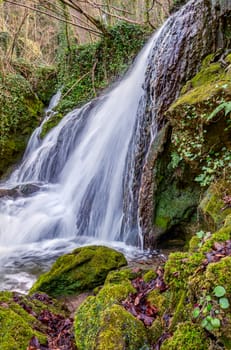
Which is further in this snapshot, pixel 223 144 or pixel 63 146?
pixel 63 146

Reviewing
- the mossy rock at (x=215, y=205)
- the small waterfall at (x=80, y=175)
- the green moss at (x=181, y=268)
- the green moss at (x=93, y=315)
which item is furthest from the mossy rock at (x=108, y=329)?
the small waterfall at (x=80, y=175)

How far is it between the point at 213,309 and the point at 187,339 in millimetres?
228

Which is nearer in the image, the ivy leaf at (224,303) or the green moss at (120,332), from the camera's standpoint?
the ivy leaf at (224,303)

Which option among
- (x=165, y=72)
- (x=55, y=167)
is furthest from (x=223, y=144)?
(x=55, y=167)

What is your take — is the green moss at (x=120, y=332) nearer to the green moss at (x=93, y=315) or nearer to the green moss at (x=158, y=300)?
the green moss at (x=93, y=315)

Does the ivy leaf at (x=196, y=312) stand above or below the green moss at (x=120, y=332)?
above

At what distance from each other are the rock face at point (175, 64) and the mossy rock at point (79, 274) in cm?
120

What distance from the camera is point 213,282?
1.59 meters

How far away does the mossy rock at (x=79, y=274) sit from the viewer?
400cm

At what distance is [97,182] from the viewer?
7094 mm

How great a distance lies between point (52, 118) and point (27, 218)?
4560 mm

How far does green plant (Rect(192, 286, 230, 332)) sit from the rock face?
11.8 feet

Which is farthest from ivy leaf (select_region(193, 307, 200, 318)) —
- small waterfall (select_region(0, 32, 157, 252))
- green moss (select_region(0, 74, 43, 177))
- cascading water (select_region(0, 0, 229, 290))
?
green moss (select_region(0, 74, 43, 177))

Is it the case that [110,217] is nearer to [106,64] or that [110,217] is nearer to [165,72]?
[165,72]
